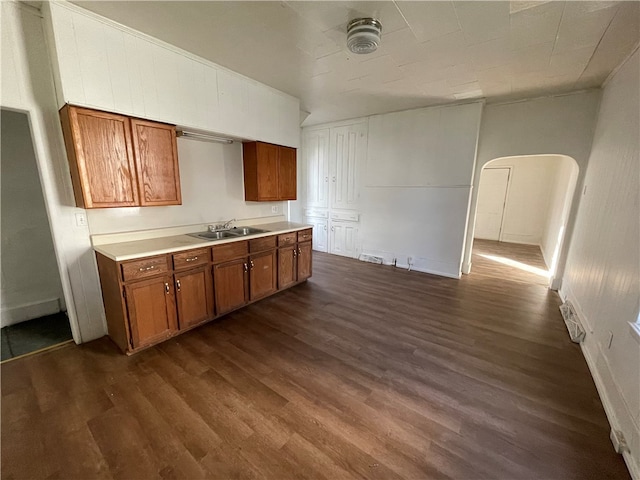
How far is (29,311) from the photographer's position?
2887mm

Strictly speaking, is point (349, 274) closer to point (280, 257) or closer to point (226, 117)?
point (280, 257)

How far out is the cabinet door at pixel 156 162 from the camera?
2412 mm

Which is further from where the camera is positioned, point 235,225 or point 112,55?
point 235,225

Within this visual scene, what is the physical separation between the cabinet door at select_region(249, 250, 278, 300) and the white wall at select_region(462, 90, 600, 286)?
3547 mm

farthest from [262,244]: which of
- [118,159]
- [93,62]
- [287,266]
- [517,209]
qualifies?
[517,209]

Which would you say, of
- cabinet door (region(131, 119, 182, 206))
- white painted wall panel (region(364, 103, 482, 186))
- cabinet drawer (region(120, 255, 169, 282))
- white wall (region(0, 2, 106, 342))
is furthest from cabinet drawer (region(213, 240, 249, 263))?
white painted wall panel (region(364, 103, 482, 186))

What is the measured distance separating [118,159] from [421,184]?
4.26m

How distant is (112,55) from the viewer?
2.19 m

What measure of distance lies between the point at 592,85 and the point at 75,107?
564cm

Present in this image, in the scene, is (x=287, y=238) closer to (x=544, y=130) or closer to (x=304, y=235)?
(x=304, y=235)

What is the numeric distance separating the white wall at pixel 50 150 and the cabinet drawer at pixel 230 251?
1.11 metres

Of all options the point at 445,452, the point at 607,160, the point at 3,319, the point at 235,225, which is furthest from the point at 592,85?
the point at 3,319

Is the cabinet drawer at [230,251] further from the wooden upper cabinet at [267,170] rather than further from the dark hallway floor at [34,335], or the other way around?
the dark hallway floor at [34,335]

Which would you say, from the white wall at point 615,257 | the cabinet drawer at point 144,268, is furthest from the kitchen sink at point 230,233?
the white wall at point 615,257
